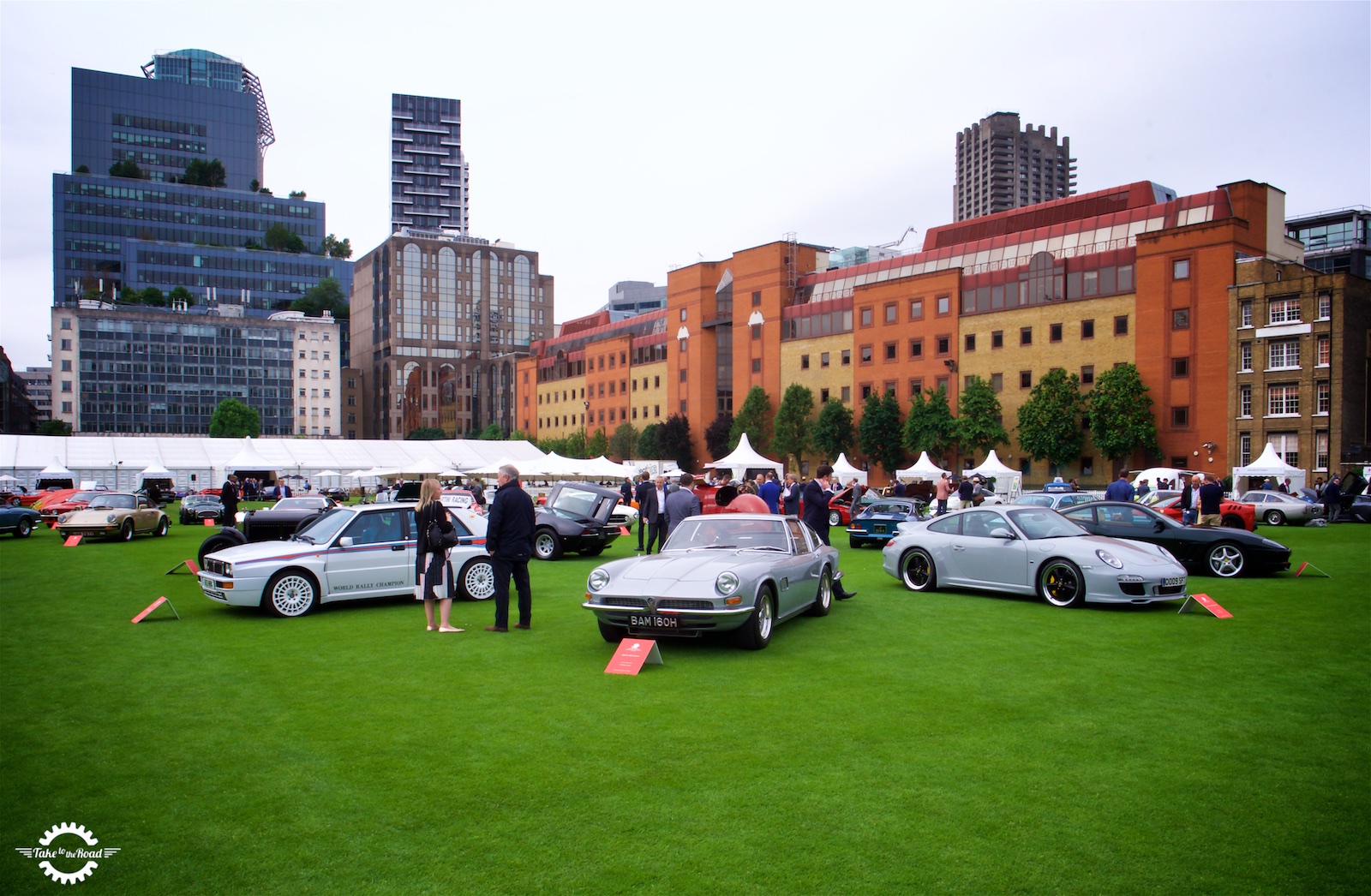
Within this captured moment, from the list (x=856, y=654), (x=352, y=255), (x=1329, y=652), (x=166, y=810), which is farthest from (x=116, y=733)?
(x=352, y=255)

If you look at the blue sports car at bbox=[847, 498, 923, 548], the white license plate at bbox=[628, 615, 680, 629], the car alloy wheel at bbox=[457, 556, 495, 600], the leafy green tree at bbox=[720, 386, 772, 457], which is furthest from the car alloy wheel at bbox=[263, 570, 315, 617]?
the leafy green tree at bbox=[720, 386, 772, 457]

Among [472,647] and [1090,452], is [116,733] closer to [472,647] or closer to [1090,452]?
[472,647]

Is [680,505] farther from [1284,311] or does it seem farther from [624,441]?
[624,441]

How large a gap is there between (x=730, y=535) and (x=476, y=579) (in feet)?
14.4

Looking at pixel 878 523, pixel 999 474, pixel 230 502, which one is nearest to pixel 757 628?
pixel 878 523

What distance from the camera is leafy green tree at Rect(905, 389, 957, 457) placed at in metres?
61.2

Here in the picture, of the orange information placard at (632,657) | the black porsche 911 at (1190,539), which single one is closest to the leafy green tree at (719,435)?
the black porsche 911 at (1190,539)

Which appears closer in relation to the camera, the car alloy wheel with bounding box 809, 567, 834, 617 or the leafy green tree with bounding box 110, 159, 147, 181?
the car alloy wheel with bounding box 809, 567, 834, 617

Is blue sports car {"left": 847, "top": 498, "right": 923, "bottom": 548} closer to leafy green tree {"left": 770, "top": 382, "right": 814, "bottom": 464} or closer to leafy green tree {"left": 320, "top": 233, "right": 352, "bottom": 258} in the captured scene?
leafy green tree {"left": 770, "top": 382, "right": 814, "bottom": 464}

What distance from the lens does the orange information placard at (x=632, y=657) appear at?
7.93 metres

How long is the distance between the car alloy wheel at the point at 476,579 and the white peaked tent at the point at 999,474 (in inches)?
1406

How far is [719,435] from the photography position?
3194 inches

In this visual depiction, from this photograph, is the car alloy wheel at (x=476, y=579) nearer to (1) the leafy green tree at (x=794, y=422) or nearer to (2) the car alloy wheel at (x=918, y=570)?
(2) the car alloy wheel at (x=918, y=570)

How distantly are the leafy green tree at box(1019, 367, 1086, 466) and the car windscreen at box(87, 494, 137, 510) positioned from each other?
1922 inches
